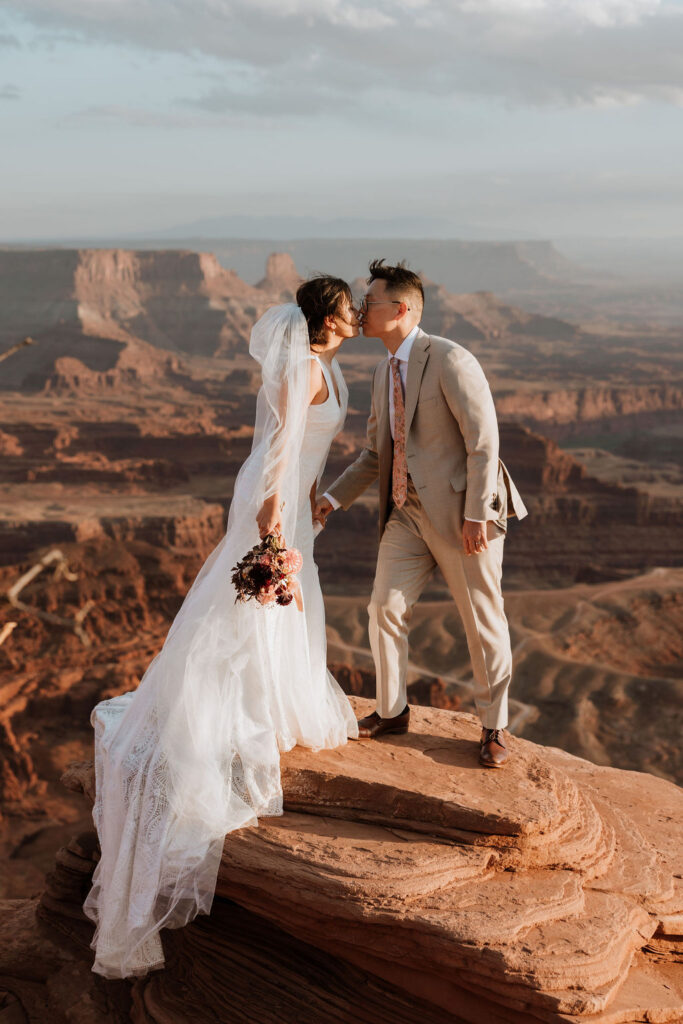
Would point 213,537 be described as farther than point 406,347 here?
Yes

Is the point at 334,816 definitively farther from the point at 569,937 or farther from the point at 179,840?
the point at 569,937

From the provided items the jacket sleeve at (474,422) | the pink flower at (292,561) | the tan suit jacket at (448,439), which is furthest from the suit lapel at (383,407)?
the pink flower at (292,561)

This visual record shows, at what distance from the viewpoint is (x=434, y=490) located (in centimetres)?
452

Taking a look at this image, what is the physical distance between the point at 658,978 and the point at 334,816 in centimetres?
156

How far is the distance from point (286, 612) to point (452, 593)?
800 millimetres

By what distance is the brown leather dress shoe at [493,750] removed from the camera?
4.75 metres

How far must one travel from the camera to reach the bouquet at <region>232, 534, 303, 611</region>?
432 cm

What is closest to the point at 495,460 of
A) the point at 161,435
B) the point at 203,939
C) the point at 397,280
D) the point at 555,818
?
the point at 397,280

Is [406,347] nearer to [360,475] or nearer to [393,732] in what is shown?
[360,475]

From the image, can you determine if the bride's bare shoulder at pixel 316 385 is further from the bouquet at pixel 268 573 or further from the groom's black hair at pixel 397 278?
the bouquet at pixel 268 573

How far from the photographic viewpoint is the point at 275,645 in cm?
459

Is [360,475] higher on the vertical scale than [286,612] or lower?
higher

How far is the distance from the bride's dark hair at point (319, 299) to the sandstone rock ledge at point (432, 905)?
2.08 m

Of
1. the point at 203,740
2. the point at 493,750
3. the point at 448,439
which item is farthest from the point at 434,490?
the point at 203,740
